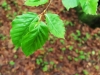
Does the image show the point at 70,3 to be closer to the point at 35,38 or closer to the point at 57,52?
the point at 35,38

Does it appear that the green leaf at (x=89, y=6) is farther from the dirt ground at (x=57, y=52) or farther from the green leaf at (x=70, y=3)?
the dirt ground at (x=57, y=52)

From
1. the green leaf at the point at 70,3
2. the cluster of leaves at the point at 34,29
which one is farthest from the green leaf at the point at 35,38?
the green leaf at the point at 70,3

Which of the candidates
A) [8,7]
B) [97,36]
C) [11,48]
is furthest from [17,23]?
[97,36]

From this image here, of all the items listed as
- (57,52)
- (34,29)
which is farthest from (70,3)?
(57,52)

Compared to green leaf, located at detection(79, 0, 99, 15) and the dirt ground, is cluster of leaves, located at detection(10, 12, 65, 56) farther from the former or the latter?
the dirt ground

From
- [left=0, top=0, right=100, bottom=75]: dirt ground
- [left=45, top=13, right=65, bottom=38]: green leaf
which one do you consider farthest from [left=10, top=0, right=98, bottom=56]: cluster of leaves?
[left=0, top=0, right=100, bottom=75]: dirt ground
